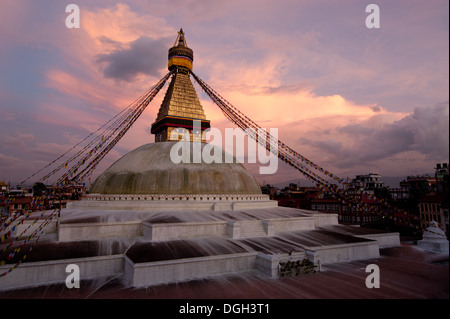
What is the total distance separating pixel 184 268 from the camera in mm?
9016

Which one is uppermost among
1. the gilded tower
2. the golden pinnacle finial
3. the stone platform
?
the golden pinnacle finial

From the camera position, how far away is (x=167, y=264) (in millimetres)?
8805

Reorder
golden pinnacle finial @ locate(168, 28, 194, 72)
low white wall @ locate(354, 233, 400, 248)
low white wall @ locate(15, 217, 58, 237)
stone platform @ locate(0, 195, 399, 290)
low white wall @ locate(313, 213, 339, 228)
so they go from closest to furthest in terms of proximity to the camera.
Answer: stone platform @ locate(0, 195, 399, 290) → low white wall @ locate(15, 217, 58, 237) → low white wall @ locate(354, 233, 400, 248) → low white wall @ locate(313, 213, 339, 228) → golden pinnacle finial @ locate(168, 28, 194, 72)

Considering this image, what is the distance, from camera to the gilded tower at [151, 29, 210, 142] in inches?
803

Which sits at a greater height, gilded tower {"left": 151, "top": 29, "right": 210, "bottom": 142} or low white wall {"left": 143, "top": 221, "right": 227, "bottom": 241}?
gilded tower {"left": 151, "top": 29, "right": 210, "bottom": 142}

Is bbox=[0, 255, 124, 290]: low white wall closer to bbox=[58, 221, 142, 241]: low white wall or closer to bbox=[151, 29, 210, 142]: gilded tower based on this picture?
bbox=[58, 221, 142, 241]: low white wall

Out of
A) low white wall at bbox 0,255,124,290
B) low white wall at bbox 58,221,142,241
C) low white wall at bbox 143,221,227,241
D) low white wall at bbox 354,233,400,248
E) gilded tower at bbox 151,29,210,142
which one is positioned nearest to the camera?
low white wall at bbox 0,255,124,290

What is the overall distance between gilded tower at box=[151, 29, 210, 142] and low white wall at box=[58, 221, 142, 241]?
938 centimetres

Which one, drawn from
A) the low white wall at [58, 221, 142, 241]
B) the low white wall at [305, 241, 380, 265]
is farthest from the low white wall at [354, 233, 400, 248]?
the low white wall at [58, 221, 142, 241]

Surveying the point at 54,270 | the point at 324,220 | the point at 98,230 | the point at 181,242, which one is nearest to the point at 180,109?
the point at 98,230

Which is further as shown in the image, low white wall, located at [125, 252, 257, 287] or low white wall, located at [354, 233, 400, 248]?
low white wall, located at [354, 233, 400, 248]

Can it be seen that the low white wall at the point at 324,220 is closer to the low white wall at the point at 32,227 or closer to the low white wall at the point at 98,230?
the low white wall at the point at 98,230

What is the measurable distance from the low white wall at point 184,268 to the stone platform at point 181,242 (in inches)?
1.2
